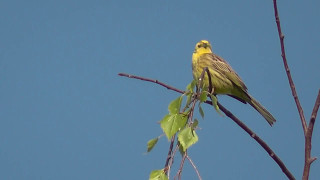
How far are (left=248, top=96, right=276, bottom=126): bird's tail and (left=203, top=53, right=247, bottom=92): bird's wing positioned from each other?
0.17 m

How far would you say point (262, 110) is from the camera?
541 cm

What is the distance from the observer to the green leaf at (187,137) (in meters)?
1.93

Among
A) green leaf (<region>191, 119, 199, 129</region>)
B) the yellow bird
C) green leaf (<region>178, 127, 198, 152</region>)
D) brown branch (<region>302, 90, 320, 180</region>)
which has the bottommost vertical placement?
brown branch (<region>302, 90, 320, 180</region>)

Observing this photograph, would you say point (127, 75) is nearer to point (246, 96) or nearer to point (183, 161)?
point (183, 161)

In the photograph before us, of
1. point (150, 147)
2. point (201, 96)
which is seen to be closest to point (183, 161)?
point (150, 147)

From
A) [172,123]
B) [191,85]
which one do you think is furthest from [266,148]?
[191,85]

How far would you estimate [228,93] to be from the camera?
6.11m

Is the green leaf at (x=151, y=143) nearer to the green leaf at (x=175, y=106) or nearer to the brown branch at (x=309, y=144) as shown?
the green leaf at (x=175, y=106)

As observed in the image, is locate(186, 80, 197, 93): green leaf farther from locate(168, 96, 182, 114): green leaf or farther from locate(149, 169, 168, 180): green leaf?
locate(149, 169, 168, 180): green leaf

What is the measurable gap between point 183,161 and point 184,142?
4.8 inches

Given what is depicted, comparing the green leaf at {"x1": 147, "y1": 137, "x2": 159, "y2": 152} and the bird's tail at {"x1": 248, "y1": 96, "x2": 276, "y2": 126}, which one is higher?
the bird's tail at {"x1": 248, "y1": 96, "x2": 276, "y2": 126}

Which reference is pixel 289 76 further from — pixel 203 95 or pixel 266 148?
pixel 203 95

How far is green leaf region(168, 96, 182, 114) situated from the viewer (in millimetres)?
2148

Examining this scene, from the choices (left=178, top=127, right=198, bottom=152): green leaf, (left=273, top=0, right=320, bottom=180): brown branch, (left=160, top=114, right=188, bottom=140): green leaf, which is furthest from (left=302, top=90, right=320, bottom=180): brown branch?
(left=160, top=114, right=188, bottom=140): green leaf
